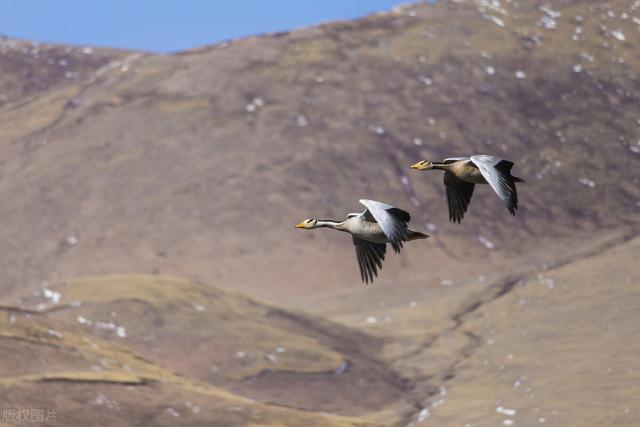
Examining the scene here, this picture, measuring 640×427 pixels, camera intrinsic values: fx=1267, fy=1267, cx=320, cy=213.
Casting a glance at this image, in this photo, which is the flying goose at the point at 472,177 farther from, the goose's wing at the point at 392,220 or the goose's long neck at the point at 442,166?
the goose's wing at the point at 392,220

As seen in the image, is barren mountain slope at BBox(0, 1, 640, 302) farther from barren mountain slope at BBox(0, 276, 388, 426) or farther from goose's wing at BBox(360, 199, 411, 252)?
goose's wing at BBox(360, 199, 411, 252)

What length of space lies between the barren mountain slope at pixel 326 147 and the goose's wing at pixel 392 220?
1255 inches

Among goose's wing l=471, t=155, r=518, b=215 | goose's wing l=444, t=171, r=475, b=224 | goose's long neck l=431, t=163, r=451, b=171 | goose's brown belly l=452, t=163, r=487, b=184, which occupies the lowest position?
goose's wing l=444, t=171, r=475, b=224

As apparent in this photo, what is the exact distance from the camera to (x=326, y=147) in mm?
52625

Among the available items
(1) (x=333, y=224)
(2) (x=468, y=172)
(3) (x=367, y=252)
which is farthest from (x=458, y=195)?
(1) (x=333, y=224)

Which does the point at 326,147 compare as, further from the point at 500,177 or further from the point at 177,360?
the point at 500,177

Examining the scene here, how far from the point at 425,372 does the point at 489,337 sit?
277cm

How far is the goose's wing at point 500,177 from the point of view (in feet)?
39.6

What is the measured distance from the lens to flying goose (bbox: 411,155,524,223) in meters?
12.2

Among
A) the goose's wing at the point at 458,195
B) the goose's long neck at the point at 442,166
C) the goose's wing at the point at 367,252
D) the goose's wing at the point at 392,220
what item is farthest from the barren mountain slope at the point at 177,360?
the goose's wing at the point at 392,220

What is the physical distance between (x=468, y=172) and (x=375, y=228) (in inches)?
46.4

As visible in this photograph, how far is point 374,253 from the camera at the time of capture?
48.3ft

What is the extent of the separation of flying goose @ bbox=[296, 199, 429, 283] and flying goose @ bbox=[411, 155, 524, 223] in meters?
0.63

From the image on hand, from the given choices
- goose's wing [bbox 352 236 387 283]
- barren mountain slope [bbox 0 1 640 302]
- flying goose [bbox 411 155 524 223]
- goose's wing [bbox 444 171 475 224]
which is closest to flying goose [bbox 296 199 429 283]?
goose's wing [bbox 352 236 387 283]
